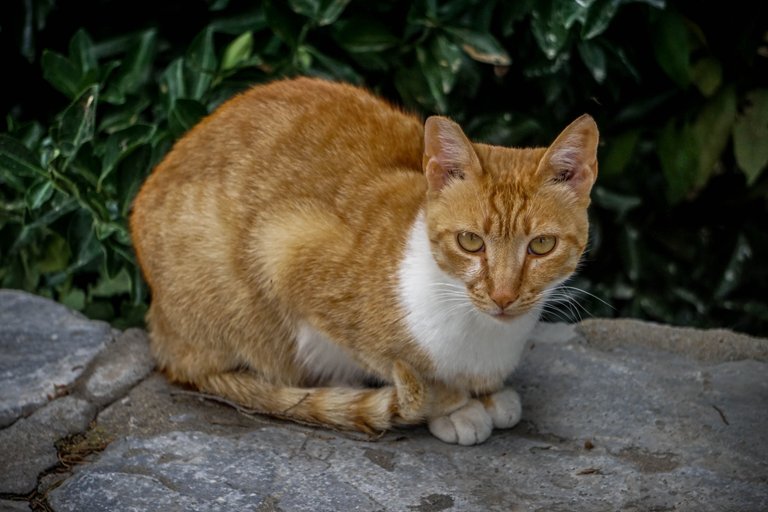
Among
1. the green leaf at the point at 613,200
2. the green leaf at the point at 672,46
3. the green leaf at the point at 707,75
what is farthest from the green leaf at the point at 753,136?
the green leaf at the point at 613,200

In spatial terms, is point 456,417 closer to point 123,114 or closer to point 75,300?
point 75,300

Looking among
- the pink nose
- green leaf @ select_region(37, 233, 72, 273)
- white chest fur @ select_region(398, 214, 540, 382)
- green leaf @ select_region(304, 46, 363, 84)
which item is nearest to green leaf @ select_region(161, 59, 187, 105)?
green leaf @ select_region(304, 46, 363, 84)

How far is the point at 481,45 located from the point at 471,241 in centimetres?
144

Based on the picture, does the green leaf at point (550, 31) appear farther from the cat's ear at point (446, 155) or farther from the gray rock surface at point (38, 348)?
the gray rock surface at point (38, 348)

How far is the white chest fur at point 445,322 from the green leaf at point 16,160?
61.3 inches

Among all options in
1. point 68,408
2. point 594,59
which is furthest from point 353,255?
point 594,59

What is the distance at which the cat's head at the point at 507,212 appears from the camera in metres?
2.73

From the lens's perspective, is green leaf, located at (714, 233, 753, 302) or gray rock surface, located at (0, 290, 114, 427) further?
green leaf, located at (714, 233, 753, 302)

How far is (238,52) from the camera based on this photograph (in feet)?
13.3

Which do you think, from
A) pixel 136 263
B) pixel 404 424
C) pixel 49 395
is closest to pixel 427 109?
pixel 136 263

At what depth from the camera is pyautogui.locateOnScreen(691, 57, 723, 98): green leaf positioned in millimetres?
4207

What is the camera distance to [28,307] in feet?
12.4

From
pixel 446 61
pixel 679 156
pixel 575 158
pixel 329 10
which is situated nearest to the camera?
pixel 575 158

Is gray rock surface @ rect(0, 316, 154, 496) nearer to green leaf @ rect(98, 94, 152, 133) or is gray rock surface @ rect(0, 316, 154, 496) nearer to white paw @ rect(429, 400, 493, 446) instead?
green leaf @ rect(98, 94, 152, 133)
